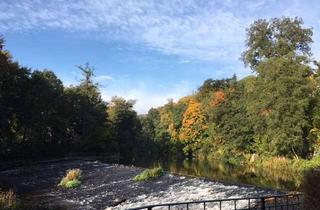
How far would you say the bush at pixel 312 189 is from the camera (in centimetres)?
822

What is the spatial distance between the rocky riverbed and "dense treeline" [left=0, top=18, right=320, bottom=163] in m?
15.4

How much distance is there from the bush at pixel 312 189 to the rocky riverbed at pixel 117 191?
9.79m

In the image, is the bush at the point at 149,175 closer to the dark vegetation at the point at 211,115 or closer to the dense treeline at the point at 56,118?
the dark vegetation at the point at 211,115

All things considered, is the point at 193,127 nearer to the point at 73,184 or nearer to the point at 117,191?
the point at 73,184

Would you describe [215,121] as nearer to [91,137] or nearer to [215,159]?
[215,159]

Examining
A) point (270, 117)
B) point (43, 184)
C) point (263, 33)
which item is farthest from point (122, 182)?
point (263, 33)

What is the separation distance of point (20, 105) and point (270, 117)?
85.0ft

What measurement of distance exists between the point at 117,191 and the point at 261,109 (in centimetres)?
2164

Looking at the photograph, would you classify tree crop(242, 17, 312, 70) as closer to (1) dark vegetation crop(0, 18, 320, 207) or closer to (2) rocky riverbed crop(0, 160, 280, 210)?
(1) dark vegetation crop(0, 18, 320, 207)

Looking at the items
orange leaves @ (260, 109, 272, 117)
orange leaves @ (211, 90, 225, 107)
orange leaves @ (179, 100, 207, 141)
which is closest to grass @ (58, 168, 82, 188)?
orange leaves @ (260, 109, 272, 117)

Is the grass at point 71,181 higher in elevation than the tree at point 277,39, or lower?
lower

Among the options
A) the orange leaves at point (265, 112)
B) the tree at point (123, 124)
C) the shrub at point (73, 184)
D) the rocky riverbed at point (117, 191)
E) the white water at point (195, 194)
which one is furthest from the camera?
the tree at point (123, 124)

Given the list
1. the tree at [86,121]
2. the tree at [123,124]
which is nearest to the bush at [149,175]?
the tree at [86,121]

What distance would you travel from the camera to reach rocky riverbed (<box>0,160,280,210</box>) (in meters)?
18.4
